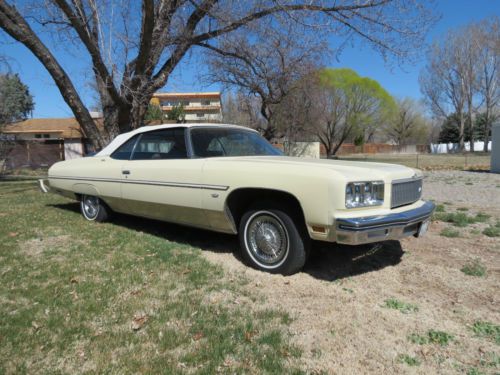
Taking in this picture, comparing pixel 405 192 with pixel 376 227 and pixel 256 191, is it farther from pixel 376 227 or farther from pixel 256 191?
pixel 256 191

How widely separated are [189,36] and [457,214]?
7795 millimetres

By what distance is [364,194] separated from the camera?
3.58 meters

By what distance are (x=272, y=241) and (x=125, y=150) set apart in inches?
112

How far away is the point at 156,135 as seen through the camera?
534 centimetres

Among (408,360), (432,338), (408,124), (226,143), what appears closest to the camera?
(408,360)

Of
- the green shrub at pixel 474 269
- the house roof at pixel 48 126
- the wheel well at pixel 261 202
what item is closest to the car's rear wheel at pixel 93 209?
the wheel well at pixel 261 202

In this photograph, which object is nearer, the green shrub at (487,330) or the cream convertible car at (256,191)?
the green shrub at (487,330)

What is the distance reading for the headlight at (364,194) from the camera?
11.4ft

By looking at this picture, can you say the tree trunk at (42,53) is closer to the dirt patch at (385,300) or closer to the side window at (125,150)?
the side window at (125,150)

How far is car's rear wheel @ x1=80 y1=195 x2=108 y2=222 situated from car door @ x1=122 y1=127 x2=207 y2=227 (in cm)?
87

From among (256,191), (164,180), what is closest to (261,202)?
(256,191)

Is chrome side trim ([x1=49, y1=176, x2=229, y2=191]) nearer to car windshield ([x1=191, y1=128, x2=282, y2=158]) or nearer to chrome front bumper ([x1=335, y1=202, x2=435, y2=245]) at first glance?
car windshield ([x1=191, y1=128, x2=282, y2=158])

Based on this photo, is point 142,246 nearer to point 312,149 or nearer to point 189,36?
point 189,36

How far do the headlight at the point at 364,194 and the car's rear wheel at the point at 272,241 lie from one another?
609 millimetres
